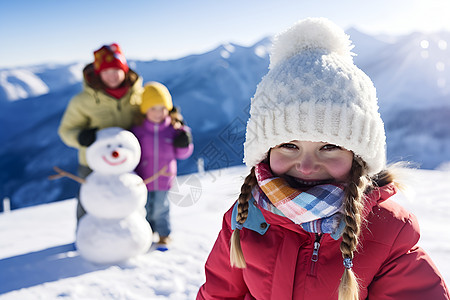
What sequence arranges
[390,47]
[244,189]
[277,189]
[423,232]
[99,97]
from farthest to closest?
[390,47], [423,232], [99,97], [244,189], [277,189]

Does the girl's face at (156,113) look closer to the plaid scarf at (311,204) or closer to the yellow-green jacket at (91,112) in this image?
the yellow-green jacket at (91,112)

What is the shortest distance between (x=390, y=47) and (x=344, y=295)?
1704 centimetres

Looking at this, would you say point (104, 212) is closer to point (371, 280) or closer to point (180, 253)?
point (180, 253)

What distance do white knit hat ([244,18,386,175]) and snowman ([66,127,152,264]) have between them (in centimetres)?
167

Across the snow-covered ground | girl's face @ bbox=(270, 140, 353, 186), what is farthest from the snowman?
girl's face @ bbox=(270, 140, 353, 186)

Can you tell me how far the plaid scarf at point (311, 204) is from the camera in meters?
0.88

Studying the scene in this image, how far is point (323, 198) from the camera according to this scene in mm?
877

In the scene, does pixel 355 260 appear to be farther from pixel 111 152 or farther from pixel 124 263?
pixel 124 263

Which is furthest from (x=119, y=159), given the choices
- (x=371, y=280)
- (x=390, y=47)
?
(x=390, y=47)

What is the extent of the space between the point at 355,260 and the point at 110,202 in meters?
1.97

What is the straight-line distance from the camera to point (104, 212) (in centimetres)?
242

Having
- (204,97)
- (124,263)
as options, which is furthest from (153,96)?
(204,97)

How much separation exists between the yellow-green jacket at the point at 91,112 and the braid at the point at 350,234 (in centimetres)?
226

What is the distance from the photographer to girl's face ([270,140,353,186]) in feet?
2.99
